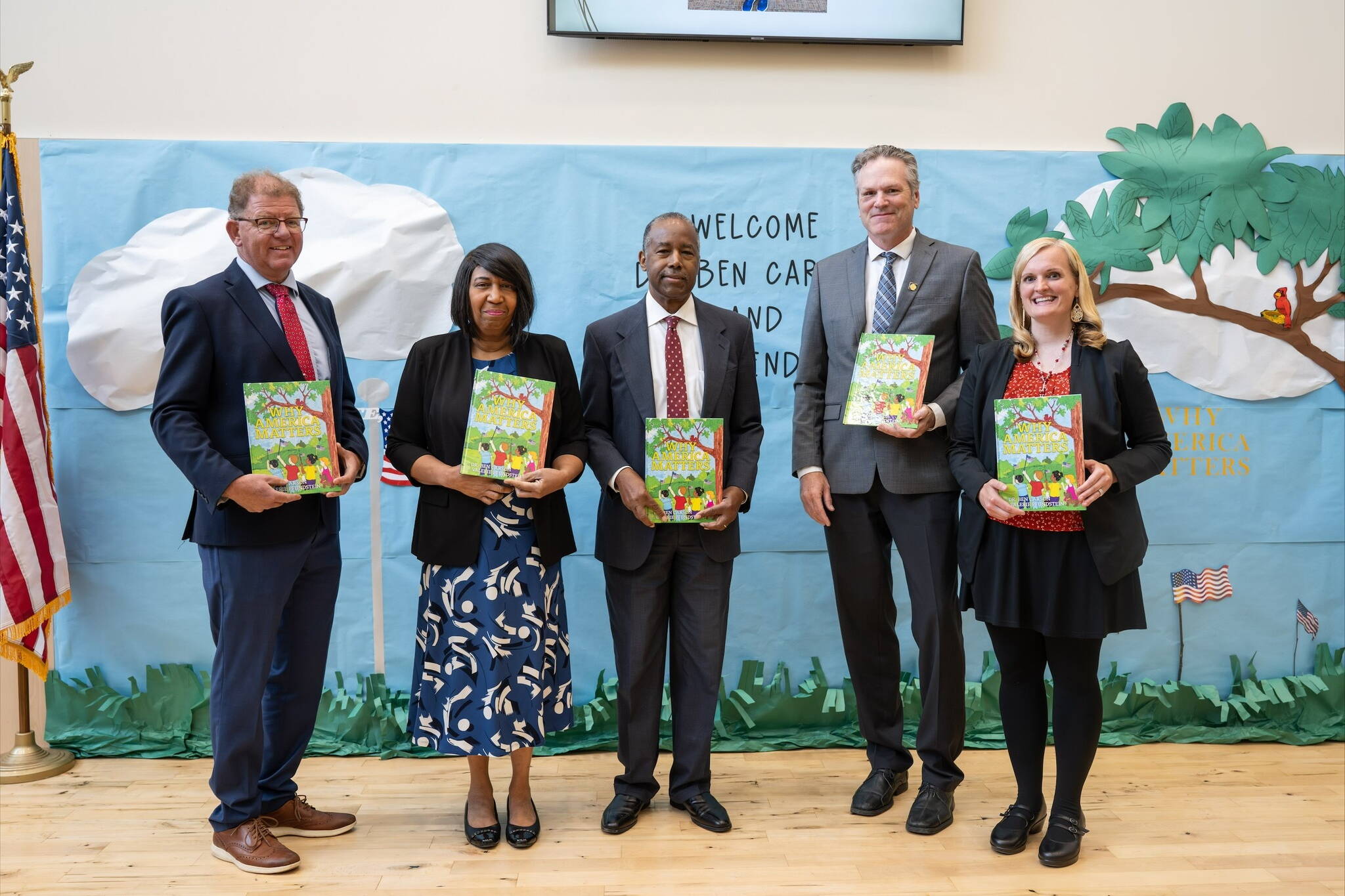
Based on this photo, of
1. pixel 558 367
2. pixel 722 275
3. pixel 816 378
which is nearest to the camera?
pixel 558 367

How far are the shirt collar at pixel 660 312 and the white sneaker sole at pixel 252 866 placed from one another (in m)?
1.62

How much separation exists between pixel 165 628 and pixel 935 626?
8.22 ft

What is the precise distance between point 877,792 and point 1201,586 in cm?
158

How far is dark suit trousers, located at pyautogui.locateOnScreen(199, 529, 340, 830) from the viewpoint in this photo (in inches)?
90.8

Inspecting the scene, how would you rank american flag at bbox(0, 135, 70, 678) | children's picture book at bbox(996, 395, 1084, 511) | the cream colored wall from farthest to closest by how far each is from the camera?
the cream colored wall, american flag at bbox(0, 135, 70, 678), children's picture book at bbox(996, 395, 1084, 511)

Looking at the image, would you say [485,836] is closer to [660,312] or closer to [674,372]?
[674,372]

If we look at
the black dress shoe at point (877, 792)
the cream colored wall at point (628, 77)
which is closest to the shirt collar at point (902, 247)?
the cream colored wall at point (628, 77)

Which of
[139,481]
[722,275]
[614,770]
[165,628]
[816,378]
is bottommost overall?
[614,770]

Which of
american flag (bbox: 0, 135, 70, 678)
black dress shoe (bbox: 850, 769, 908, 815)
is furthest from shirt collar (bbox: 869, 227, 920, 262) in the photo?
american flag (bbox: 0, 135, 70, 678)

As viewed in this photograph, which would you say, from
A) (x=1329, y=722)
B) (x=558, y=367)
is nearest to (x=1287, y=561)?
(x=1329, y=722)

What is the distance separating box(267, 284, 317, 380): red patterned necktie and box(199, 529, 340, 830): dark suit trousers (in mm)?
434

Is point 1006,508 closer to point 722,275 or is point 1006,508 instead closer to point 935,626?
point 935,626

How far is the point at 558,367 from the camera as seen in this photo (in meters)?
2.49

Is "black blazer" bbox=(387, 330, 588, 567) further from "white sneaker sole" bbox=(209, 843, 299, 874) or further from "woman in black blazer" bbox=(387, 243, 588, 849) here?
"white sneaker sole" bbox=(209, 843, 299, 874)
